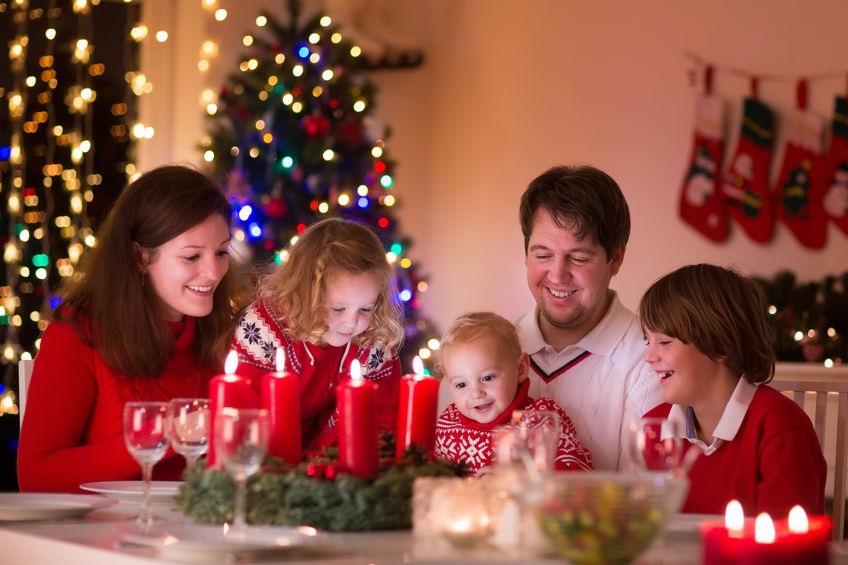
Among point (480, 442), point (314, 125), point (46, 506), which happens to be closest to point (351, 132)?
point (314, 125)

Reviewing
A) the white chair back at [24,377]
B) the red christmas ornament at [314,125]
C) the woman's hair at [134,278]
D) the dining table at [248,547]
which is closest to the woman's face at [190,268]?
the woman's hair at [134,278]

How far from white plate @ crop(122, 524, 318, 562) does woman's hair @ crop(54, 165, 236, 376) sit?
2.93 ft

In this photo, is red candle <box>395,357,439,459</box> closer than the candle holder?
No

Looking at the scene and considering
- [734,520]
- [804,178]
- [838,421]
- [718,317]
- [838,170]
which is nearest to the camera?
[734,520]

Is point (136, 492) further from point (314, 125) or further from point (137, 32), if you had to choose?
point (137, 32)

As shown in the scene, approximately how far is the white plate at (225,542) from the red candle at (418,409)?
35 cm

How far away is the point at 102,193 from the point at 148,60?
0.75 m

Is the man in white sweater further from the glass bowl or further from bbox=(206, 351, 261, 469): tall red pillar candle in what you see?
the glass bowl

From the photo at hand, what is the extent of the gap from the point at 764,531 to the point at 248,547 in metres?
0.58

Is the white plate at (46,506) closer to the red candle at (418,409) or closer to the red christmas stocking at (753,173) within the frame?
the red candle at (418,409)

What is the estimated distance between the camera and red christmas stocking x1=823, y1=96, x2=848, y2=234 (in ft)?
16.2

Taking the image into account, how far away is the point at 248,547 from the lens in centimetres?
141

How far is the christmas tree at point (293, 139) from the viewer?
212 inches

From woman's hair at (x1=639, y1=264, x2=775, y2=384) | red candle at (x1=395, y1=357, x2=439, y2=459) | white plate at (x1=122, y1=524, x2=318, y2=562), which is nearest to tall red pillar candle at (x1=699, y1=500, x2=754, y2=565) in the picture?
white plate at (x1=122, y1=524, x2=318, y2=562)
